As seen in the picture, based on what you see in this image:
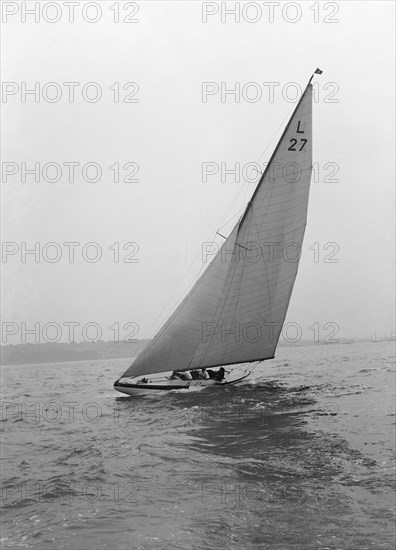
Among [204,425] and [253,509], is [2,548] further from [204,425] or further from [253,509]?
[204,425]

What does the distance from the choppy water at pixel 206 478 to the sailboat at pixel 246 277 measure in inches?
167

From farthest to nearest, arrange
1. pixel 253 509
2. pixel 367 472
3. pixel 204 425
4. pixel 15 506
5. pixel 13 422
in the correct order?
pixel 13 422
pixel 204 425
pixel 367 472
pixel 15 506
pixel 253 509

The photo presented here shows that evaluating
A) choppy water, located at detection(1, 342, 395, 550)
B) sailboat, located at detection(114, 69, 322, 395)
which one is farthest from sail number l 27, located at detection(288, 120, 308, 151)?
choppy water, located at detection(1, 342, 395, 550)

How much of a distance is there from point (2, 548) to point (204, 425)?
10629 mm

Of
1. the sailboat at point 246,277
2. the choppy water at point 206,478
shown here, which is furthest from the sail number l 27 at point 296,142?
the choppy water at point 206,478

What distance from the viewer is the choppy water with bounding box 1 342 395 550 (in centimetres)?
898

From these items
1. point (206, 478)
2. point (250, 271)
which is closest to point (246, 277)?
point (250, 271)

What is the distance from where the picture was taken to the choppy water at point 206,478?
898 cm

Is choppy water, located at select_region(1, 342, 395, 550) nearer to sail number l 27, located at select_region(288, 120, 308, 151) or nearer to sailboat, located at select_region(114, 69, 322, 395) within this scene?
sailboat, located at select_region(114, 69, 322, 395)

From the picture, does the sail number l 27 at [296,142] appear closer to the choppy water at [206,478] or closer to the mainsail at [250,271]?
the mainsail at [250,271]

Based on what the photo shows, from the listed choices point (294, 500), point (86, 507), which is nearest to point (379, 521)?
point (294, 500)

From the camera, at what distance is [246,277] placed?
2661 centimetres

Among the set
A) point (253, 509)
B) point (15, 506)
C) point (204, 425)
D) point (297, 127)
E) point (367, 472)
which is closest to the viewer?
point (253, 509)

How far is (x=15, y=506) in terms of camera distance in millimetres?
10820
